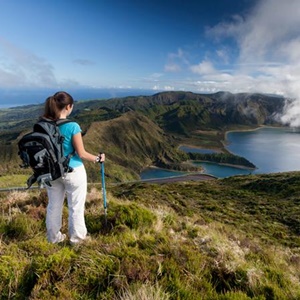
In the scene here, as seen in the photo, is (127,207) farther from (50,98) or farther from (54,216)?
(50,98)

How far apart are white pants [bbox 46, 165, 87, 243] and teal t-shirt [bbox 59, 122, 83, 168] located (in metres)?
0.13

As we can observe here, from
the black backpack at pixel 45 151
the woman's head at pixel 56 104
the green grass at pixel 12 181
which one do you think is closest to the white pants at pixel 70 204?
the black backpack at pixel 45 151

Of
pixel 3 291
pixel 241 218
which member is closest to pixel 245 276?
pixel 3 291

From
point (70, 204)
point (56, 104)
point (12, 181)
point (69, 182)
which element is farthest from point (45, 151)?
point (12, 181)

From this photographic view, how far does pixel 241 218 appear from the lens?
21.8 meters

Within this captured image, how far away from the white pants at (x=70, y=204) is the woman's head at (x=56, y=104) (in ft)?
3.36

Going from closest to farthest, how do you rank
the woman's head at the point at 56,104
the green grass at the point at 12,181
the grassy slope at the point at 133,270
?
the grassy slope at the point at 133,270, the woman's head at the point at 56,104, the green grass at the point at 12,181

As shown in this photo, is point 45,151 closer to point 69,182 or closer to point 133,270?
point 69,182

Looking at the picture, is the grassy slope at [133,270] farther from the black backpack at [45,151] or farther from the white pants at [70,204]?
the black backpack at [45,151]

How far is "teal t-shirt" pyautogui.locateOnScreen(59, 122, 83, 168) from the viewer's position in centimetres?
462

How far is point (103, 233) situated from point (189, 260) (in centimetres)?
215

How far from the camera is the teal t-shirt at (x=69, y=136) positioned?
462 centimetres

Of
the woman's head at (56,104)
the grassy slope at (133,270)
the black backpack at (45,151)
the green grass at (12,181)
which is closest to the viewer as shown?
the grassy slope at (133,270)

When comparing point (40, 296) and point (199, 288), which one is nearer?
point (40, 296)
